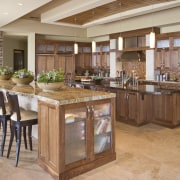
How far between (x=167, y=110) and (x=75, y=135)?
2.99 metres

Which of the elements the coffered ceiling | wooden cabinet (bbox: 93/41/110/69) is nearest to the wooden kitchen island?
the coffered ceiling

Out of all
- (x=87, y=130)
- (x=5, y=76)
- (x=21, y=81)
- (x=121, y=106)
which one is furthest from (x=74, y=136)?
(x=5, y=76)

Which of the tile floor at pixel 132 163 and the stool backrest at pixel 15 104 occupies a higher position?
the stool backrest at pixel 15 104

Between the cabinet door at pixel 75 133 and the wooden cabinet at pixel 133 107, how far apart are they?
245cm

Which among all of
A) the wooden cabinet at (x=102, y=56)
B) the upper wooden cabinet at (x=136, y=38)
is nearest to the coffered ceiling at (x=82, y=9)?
the upper wooden cabinet at (x=136, y=38)

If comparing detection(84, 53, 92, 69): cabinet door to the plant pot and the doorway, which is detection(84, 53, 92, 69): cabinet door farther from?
the plant pot

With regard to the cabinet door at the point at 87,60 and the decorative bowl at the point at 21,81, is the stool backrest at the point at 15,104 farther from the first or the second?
the cabinet door at the point at 87,60

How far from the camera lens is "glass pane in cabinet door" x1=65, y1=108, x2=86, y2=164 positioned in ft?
9.32

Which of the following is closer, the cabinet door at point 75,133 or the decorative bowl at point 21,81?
the cabinet door at point 75,133

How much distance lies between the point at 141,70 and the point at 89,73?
2.71 m

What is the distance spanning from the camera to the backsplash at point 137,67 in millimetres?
8653

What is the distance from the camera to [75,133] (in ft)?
9.57

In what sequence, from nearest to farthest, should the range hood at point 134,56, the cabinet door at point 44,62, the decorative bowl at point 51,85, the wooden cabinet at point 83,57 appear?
the decorative bowl at point 51,85 < the range hood at point 134,56 < the cabinet door at point 44,62 < the wooden cabinet at point 83,57

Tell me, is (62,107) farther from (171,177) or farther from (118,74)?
(118,74)
